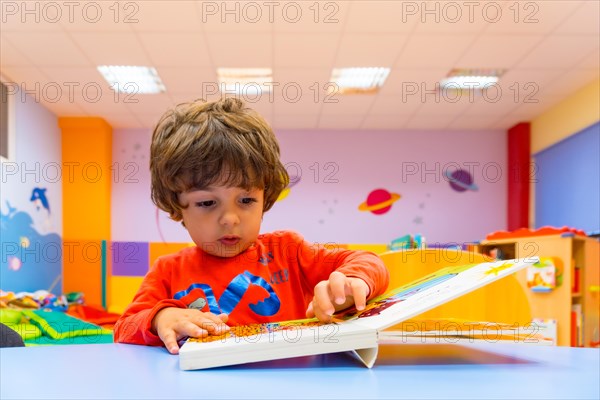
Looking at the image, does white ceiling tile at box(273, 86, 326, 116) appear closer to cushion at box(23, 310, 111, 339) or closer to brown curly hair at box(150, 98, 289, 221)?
cushion at box(23, 310, 111, 339)

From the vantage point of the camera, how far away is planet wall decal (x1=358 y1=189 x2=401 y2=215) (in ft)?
16.9

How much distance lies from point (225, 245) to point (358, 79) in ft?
11.0

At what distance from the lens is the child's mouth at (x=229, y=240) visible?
727 millimetres

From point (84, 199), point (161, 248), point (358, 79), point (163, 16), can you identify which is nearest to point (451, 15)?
point (358, 79)

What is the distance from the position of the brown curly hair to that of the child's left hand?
0.22 metres

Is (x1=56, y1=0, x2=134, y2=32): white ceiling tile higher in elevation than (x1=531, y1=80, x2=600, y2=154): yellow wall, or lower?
higher

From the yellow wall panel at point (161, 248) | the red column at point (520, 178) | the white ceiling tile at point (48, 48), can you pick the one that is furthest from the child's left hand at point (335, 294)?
the red column at point (520, 178)

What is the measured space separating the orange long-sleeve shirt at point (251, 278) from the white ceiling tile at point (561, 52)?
2.90 m

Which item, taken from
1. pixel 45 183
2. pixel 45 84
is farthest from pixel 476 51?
pixel 45 183

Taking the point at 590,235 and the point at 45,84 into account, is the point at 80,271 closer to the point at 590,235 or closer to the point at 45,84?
the point at 45,84

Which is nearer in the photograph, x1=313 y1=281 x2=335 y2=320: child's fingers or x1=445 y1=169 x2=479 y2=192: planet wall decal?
x1=313 y1=281 x2=335 y2=320: child's fingers

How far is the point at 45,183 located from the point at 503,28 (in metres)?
3.74

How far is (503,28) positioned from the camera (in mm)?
2961

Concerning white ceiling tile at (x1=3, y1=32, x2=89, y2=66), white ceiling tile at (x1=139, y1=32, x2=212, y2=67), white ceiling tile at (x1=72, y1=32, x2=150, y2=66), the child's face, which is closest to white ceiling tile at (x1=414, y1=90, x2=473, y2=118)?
white ceiling tile at (x1=139, y1=32, x2=212, y2=67)
